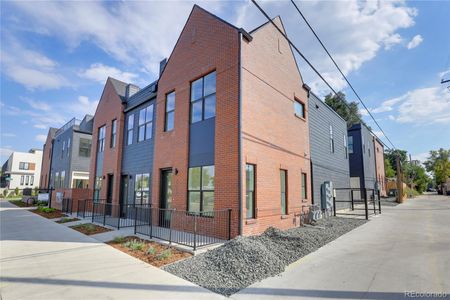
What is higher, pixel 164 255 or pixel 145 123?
pixel 145 123

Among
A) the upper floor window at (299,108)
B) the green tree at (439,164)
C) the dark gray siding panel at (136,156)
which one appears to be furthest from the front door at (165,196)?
the green tree at (439,164)

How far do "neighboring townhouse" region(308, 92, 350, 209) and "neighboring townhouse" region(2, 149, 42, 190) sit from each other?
2319 inches

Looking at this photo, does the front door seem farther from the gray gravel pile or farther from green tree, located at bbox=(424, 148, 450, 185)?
green tree, located at bbox=(424, 148, 450, 185)

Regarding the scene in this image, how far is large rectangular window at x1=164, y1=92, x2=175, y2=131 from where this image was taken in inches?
445

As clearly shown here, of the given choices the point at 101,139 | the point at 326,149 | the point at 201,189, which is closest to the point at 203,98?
the point at 201,189

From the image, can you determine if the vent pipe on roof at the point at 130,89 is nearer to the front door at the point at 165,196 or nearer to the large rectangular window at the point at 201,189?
the front door at the point at 165,196

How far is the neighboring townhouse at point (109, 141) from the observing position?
15.0 m

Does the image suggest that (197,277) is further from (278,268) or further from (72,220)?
(72,220)

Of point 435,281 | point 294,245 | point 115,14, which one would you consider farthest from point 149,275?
point 115,14

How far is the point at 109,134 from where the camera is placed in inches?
643

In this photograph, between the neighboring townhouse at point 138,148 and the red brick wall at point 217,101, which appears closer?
the red brick wall at point 217,101

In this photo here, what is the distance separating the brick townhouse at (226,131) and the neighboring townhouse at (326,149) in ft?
4.31

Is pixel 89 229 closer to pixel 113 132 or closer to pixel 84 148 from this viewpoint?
pixel 113 132

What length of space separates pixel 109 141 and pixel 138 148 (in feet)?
A: 12.5
